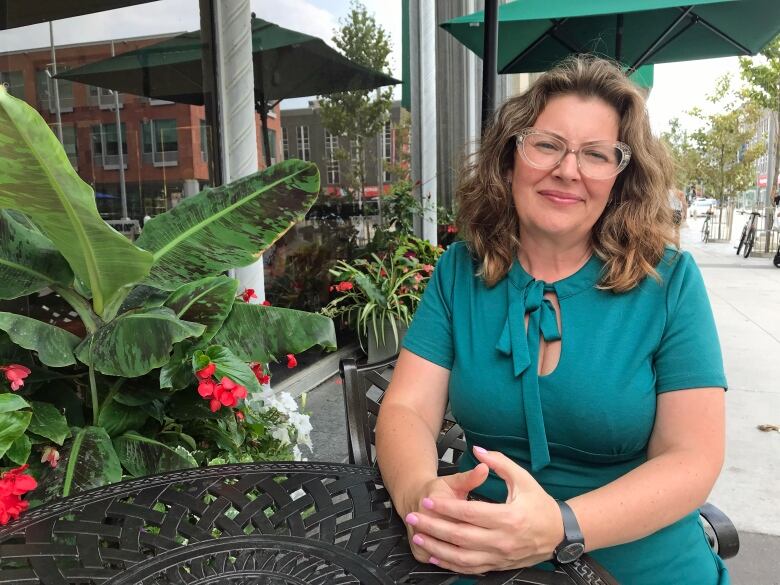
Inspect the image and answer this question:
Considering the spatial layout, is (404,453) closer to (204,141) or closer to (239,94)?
(239,94)

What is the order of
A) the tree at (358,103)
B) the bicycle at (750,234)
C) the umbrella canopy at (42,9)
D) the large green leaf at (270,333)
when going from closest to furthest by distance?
1. the large green leaf at (270,333)
2. the umbrella canopy at (42,9)
3. the tree at (358,103)
4. the bicycle at (750,234)

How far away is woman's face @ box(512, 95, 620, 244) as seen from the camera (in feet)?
5.02

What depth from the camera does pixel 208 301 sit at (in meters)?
1.93

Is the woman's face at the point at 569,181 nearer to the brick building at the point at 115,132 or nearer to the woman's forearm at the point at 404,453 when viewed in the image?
the woman's forearm at the point at 404,453

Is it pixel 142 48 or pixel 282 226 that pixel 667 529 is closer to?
pixel 282 226

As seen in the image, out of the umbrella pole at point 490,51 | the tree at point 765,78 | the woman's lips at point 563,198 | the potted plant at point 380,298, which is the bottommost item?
the potted plant at point 380,298

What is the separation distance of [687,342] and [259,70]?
371 cm

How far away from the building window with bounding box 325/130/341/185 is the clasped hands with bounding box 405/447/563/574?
462cm

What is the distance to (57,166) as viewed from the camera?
54.4 inches

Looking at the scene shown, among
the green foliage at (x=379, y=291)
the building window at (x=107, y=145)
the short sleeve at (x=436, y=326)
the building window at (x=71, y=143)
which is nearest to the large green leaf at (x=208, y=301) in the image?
the short sleeve at (x=436, y=326)

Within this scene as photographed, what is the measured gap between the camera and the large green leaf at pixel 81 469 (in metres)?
1.60

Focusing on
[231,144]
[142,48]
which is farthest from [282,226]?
[142,48]

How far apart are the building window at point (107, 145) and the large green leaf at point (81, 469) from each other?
1779 mm

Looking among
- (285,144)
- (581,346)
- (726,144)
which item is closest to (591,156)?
(581,346)
